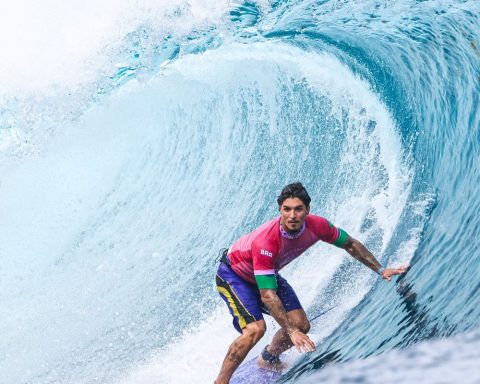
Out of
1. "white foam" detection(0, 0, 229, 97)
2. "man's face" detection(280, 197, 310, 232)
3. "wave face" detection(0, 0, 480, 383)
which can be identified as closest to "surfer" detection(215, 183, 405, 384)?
"man's face" detection(280, 197, 310, 232)

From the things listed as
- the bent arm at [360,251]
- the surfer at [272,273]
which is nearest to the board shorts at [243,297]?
the surfer at [272,273]

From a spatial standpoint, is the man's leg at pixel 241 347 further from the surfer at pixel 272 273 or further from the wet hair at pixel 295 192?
the wet hair at pixel 295 192

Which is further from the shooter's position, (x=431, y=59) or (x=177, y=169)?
(x=177, y=169)

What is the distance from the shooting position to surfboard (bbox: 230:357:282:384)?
4.95 metres

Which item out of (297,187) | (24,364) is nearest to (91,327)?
(24,364)

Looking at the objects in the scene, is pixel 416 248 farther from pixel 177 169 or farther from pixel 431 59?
pixel 177 169

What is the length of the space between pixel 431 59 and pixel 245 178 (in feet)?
10.5

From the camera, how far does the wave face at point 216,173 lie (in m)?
5.84

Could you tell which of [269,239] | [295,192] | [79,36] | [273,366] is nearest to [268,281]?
[269,239]

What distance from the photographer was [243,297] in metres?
4.70

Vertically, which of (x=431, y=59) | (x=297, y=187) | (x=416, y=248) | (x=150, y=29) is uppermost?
(x=150, y=29)

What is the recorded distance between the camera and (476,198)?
5.69 metres

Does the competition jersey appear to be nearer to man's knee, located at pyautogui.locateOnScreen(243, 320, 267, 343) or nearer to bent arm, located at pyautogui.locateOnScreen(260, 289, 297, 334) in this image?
bent arm, located at pyautogui.locateOnScreen(260, 289, 297, 334)

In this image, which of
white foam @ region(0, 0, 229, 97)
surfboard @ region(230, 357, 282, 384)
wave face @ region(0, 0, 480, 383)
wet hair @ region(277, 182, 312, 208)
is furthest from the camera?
white foam @ region(0, 0, 229, 97)
